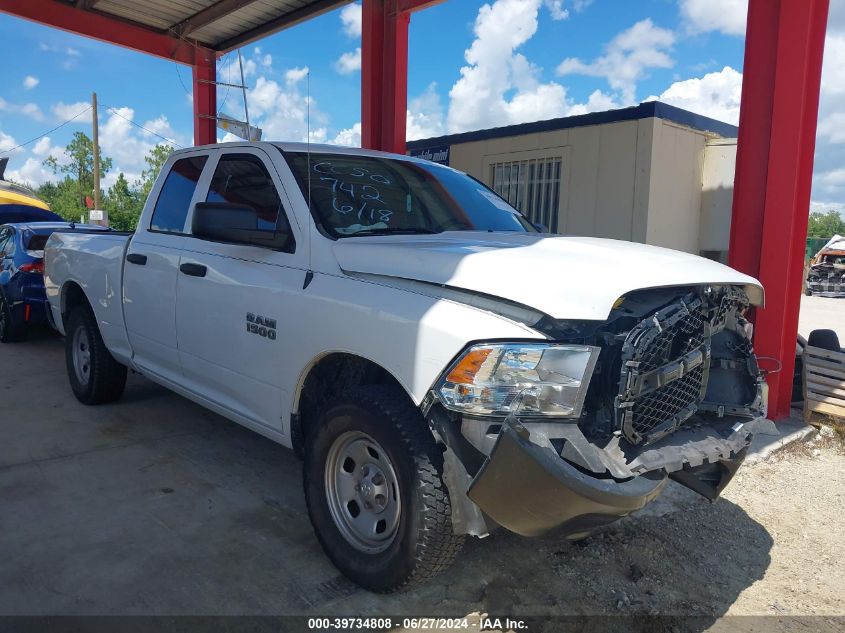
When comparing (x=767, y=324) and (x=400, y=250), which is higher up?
(x=400, y=250)

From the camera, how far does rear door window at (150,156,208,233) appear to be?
164 inches

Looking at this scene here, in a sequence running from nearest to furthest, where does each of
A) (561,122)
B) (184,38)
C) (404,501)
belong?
(404,501) → (561,122) → (184,38)

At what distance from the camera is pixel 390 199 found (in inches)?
137

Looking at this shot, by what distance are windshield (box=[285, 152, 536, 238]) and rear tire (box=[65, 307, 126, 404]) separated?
2652 mm

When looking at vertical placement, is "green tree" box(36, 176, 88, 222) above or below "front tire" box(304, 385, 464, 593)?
above

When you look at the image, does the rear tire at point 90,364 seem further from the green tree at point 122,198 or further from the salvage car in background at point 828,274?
the green tree at point 122,198

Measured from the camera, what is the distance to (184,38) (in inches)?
460

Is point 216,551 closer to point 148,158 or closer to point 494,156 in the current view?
point 494,156

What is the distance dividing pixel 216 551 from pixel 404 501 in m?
1.17

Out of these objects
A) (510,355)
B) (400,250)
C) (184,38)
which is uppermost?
(184,38)

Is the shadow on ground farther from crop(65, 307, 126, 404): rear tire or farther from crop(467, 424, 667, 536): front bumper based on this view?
crop(65, 307, 126, 404): rear tire

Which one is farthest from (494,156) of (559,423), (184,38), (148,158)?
(148,158)

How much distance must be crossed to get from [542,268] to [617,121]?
291 inches

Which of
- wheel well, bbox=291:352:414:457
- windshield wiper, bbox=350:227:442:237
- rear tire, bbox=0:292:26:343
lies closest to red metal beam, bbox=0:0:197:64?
rear tire, bbox=0:292:26:343
